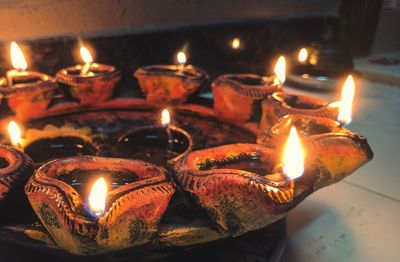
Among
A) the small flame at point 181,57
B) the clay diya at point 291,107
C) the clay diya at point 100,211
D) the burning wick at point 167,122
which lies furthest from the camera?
the small flame at point 181,57

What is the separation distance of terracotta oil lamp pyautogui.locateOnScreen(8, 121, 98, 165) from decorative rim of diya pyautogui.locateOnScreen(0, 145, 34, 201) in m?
0.20

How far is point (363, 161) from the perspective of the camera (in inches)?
21.1

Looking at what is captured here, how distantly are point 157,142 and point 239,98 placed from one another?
0.18 meters

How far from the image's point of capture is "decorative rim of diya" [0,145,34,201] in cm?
45

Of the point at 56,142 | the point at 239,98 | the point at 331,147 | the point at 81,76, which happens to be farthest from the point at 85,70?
the point at 331,147

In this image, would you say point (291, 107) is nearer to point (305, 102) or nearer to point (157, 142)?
point (305, 102)

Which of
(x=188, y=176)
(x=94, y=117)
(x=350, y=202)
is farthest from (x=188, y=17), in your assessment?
(x=188, y=176)

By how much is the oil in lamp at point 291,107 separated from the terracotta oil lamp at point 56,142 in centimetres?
32

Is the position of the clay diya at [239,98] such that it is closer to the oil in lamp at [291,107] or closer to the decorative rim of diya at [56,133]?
the oil in lamp at [291,107]

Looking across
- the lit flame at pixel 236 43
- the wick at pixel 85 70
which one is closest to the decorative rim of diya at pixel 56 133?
the wick at pixel 85 70

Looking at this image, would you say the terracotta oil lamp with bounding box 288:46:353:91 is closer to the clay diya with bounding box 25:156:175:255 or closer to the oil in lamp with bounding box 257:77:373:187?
the oil in lamp with bounding box 257:77:373:187

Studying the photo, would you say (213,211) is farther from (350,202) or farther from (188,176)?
(350,202)

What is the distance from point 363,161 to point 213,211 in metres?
0.24

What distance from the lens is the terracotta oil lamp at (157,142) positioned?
728mm
